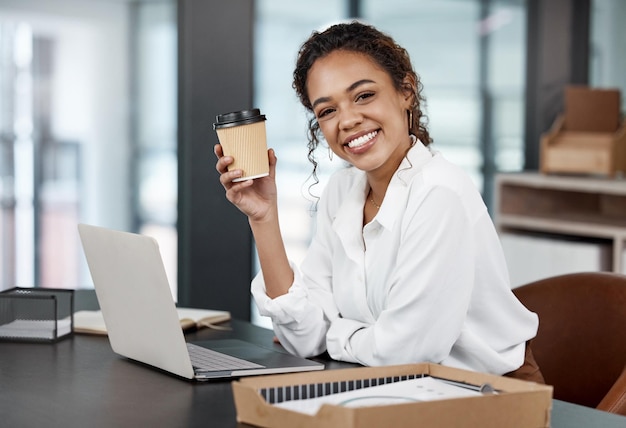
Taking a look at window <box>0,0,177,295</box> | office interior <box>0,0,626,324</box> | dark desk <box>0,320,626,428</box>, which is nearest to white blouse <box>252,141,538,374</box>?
dark desk <box>0,320,626,428</box>

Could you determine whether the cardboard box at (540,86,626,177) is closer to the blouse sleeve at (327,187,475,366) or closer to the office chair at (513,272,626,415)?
the office chair at (513,272,626,415)

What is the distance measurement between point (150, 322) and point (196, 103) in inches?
49.5

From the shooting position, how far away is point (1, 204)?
9.29 feet

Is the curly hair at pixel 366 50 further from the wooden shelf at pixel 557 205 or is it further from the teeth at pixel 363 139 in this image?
the wooden shelf at pixel 557 205

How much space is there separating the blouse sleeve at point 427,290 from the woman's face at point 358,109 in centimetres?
18

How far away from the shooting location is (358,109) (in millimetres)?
1678

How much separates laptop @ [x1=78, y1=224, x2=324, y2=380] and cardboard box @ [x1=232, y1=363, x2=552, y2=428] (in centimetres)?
24

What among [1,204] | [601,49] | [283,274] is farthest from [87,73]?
[601,49]

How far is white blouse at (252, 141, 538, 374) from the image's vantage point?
4.89ft

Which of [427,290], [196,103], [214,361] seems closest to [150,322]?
[214,361]

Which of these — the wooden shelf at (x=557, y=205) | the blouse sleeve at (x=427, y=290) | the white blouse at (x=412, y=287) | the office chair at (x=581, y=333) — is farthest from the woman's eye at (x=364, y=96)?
the wooden shelf at (x=557, y=205)

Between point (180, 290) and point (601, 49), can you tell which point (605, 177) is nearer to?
point (601, 49)

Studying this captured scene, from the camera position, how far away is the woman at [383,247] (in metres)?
1.50

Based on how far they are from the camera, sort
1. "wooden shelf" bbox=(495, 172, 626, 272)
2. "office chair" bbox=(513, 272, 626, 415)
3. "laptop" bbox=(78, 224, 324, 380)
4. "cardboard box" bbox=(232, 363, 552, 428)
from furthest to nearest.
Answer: "wooden shelf" bbox=(495, 172, 626, 272)
"office chair" bbox=(513, 272, 626, 415)
"laptop" bbox=(78, 224, 324, 380)
"cardboard box" bbox=(232, 363, 552, 428)
